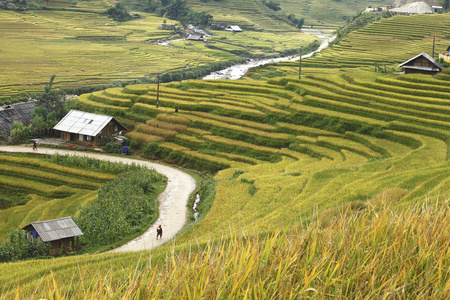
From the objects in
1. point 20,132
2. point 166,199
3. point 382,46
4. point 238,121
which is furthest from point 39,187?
point 382,46

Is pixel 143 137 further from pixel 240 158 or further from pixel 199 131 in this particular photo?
pixel 240 158

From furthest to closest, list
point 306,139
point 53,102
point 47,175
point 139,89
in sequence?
1. point 139,89
2. point 53,102
3. point 306,139
4. point 47,175

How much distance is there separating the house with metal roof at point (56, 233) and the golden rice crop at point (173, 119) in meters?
14.8

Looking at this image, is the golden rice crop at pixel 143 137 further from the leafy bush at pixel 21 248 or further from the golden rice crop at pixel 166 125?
the leafy bush at pixel 21 248

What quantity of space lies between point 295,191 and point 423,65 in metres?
20.1

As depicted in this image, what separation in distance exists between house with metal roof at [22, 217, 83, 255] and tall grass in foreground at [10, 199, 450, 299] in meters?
A: 11.5

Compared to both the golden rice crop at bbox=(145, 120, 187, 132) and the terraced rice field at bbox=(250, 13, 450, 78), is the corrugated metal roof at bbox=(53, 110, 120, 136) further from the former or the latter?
the terraced rice field at bbox=(250, 13, 450, 78)

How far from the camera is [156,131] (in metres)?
28.6

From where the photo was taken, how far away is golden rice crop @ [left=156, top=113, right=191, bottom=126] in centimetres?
2922

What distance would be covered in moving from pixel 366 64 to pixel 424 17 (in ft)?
75.2

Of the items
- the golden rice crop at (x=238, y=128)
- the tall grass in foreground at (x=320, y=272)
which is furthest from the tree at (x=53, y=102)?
the tall grass in foreground at (x=320, y=272)

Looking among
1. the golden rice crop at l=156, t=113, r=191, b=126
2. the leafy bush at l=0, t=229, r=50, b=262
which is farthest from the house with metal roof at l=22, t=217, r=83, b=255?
the golden rice crop at l=156, t=113, r=191, b=126

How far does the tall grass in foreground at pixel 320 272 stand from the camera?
3.76 meters

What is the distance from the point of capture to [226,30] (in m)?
88.9
